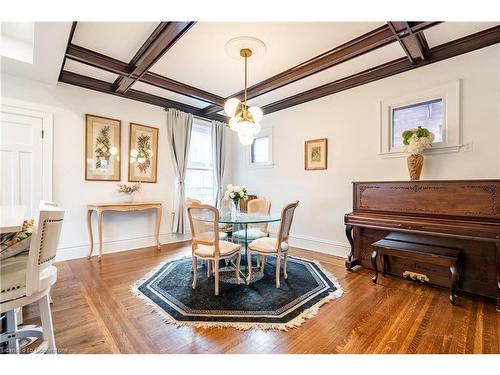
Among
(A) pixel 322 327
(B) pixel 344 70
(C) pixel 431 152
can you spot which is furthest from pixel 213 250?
(B) pixel 344 70

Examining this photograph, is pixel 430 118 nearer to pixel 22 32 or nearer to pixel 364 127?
pixel 364 127

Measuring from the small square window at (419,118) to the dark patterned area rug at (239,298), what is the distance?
2174mm

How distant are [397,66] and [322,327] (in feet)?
10.9

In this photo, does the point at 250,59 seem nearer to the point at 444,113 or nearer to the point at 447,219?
the point at 444,113

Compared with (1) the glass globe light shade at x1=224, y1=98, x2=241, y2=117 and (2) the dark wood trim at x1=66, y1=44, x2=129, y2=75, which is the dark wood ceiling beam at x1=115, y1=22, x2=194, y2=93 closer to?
(2) the dark wood trim at x1=66, y1=44, x2=129, y2=75

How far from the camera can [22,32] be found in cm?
264

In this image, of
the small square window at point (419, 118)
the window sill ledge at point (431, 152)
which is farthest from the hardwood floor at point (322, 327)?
the small square window at point (419, 118)

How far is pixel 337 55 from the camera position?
2832 mm

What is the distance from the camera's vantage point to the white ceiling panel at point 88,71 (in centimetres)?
319

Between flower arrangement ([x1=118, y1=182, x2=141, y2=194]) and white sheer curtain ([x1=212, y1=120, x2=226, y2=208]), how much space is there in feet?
5.53

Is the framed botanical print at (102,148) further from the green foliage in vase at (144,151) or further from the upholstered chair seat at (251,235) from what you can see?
the upholstered chair seat at (251,235)

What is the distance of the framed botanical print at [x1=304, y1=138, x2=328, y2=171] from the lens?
4.02 meters

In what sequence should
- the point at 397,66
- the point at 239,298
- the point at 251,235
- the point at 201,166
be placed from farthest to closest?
the point at 201,166, the point at 251,235, the point at 397,66, the point at 239,298
